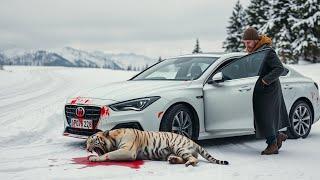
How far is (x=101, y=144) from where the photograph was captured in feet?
22.5

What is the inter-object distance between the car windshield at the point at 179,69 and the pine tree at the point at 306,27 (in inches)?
1145

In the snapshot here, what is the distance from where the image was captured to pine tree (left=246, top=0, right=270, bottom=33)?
164 feet

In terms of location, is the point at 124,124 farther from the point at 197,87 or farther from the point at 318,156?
the point at 318,156

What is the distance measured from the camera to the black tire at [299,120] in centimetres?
970

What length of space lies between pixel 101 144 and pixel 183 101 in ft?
5.43

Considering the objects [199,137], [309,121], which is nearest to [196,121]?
[199,137]

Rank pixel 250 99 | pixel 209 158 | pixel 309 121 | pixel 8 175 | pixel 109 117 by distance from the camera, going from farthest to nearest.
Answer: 1. pixel 309 121
2. pixel 250 99
3. pixel 109 117
4. pixel 209 158
5. pixel 8 175

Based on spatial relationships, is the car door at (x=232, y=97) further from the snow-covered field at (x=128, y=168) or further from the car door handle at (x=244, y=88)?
the snow-covered field at (x=128, y=168)

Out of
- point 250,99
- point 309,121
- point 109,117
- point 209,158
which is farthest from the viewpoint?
point 309,121

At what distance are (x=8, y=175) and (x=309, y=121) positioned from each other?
234 inches

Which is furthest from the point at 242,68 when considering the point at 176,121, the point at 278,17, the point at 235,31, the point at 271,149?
the point at 235,31

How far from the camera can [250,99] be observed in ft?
28.4

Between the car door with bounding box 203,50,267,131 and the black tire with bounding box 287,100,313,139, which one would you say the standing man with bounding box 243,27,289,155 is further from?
the black tire with bounding box 287,100,313,139

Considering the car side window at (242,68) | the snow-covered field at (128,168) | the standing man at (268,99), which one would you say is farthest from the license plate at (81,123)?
the standing man at (268,99)
